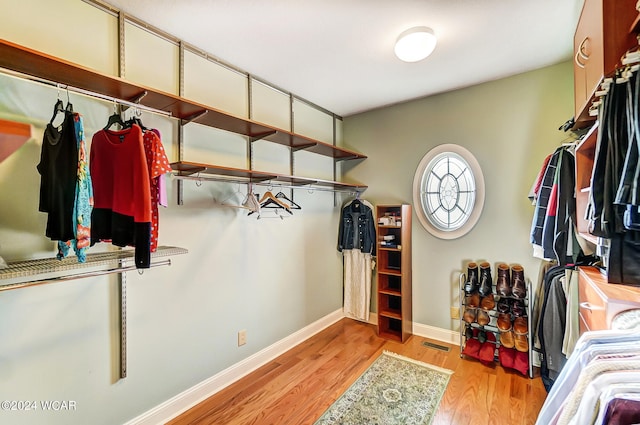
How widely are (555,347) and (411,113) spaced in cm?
239

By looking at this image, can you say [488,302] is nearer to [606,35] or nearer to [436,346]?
[436,346]

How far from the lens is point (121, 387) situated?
166 centimetres

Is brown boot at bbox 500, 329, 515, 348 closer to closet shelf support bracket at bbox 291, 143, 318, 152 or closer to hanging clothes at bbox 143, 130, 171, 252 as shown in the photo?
closet shelf support bracket at bbox 291, 143, 318, 152

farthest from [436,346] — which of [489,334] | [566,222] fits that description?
[566,222]

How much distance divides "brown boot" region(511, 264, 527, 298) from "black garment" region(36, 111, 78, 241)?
9.81 feet

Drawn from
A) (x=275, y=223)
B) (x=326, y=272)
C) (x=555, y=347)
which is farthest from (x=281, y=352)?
(x=555, y=347)

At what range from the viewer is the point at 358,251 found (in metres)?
3.37

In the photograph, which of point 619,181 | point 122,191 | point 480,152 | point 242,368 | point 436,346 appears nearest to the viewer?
point 619,181

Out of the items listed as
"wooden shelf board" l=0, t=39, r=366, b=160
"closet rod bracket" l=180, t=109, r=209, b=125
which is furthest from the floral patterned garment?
"closet rod bracket" l=180, t=109, r=209, b=125

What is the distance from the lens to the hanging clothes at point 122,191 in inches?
54.6

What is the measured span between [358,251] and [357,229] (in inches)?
10.7

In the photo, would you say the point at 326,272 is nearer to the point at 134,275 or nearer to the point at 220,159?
the point at 220,159

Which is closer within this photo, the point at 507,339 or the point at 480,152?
the point at 507,339

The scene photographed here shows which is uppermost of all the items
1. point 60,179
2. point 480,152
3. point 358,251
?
point 480,152
